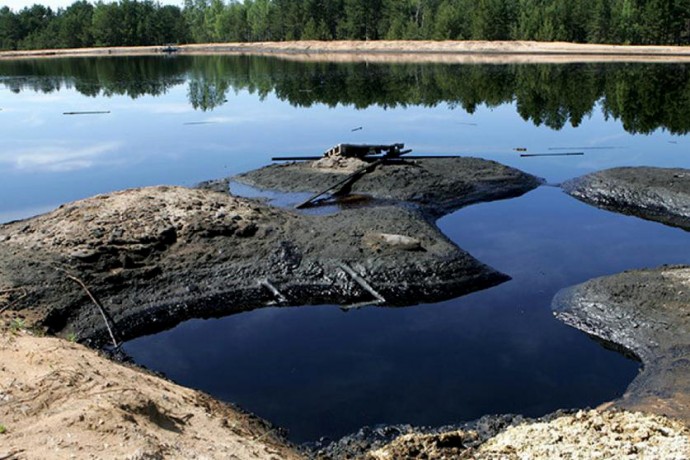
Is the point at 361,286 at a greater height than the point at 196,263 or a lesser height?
lesser

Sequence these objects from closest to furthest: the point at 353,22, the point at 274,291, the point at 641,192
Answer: the point at 274,291
the point at 641,192
the point at 353,22

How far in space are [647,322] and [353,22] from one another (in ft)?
347

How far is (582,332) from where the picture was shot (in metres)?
12.6

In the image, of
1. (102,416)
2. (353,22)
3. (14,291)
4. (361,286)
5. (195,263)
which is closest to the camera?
(102,416)

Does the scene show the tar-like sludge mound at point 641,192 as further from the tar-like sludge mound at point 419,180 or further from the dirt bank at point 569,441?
the dirt bank at point 569,441

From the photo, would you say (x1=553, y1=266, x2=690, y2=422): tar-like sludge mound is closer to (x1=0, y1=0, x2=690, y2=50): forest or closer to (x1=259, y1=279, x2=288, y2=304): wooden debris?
(x1=259, y1=279, x2=288, y2=304): wooden debris

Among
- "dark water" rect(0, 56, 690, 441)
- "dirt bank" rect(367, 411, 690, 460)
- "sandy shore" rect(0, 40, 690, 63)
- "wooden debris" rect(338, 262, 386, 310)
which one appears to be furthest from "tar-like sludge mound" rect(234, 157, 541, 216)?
"sandy shore" rect(0, 40, 690, 63)

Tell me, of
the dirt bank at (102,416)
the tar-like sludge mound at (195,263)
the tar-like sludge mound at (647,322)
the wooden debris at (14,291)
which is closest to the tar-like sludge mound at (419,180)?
the tar-like sludge mound at (195,263)

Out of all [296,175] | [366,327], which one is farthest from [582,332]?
[296,175]

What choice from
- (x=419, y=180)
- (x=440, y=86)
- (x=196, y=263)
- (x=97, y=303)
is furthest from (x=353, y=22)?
(x=97, y=303)

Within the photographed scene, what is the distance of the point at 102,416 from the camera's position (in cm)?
688

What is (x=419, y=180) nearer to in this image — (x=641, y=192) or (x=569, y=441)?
(x=641, y=192)

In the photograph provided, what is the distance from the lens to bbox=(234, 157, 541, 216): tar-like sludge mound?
70.5 ft

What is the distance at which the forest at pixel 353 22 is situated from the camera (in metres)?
81.2
